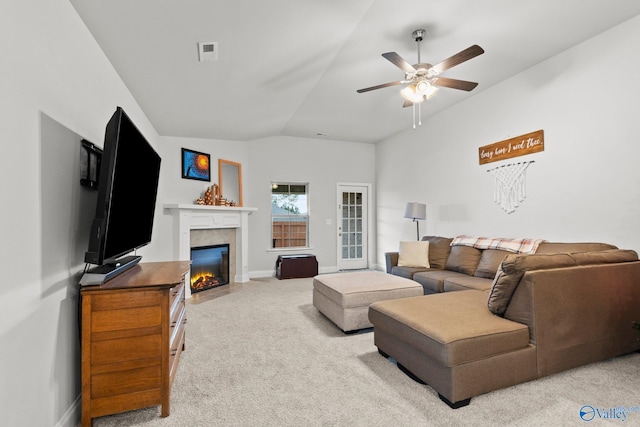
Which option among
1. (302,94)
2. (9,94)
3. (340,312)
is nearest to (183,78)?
(302,94)

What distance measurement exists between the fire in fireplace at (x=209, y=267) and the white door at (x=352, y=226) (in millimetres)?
2468

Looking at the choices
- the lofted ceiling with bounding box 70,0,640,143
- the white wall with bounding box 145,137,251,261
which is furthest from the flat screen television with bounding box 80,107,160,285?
the white wall with bounding box 145,137,251,261

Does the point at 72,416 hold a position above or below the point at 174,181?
below

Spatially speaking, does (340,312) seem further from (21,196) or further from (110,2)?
(110,2)

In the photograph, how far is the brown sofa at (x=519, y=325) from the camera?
187 cm

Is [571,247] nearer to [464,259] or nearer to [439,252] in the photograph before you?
[464,259]

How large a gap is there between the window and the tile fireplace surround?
2.21 feet

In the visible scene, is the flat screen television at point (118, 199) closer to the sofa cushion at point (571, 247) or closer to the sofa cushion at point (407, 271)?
the sofa cushion at point (407, 271)

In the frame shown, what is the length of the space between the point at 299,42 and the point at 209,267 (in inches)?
149

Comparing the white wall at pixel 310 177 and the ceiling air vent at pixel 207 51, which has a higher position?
the ceiling air vent at pixel 207 51

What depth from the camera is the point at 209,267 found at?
5.20 metres

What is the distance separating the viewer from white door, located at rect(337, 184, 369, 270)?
684cm

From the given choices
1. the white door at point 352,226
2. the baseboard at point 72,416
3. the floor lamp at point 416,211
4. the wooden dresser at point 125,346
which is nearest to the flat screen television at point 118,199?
the wooden dresser at point 125,346

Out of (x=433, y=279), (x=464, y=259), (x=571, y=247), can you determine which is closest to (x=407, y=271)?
(x=433, y=279)
